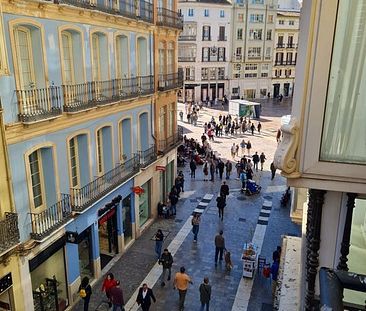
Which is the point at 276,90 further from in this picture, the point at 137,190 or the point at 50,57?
the point at 50,57

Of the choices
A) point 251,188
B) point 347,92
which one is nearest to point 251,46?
point 251,188

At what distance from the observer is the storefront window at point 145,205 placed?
20680 millimetres

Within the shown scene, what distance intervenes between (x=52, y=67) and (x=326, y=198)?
427 inches

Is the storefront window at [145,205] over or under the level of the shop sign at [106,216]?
under

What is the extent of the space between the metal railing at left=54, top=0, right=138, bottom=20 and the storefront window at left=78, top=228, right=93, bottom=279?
26.7 ft

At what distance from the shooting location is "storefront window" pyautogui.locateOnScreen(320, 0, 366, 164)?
106 inches

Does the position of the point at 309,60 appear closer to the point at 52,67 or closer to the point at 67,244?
the point at 52,67

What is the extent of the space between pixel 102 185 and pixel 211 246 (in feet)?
21.0

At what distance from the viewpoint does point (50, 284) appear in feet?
43.5

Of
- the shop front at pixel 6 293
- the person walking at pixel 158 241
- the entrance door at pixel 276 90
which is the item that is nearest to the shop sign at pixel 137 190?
the person walking at pixel 158 241

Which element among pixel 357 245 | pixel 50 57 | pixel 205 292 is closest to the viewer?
pixel 357 245

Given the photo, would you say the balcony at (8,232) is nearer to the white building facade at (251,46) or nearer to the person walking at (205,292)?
the person walking at (205,292)

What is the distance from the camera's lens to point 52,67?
1218 cm

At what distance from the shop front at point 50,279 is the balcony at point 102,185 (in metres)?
1.38
